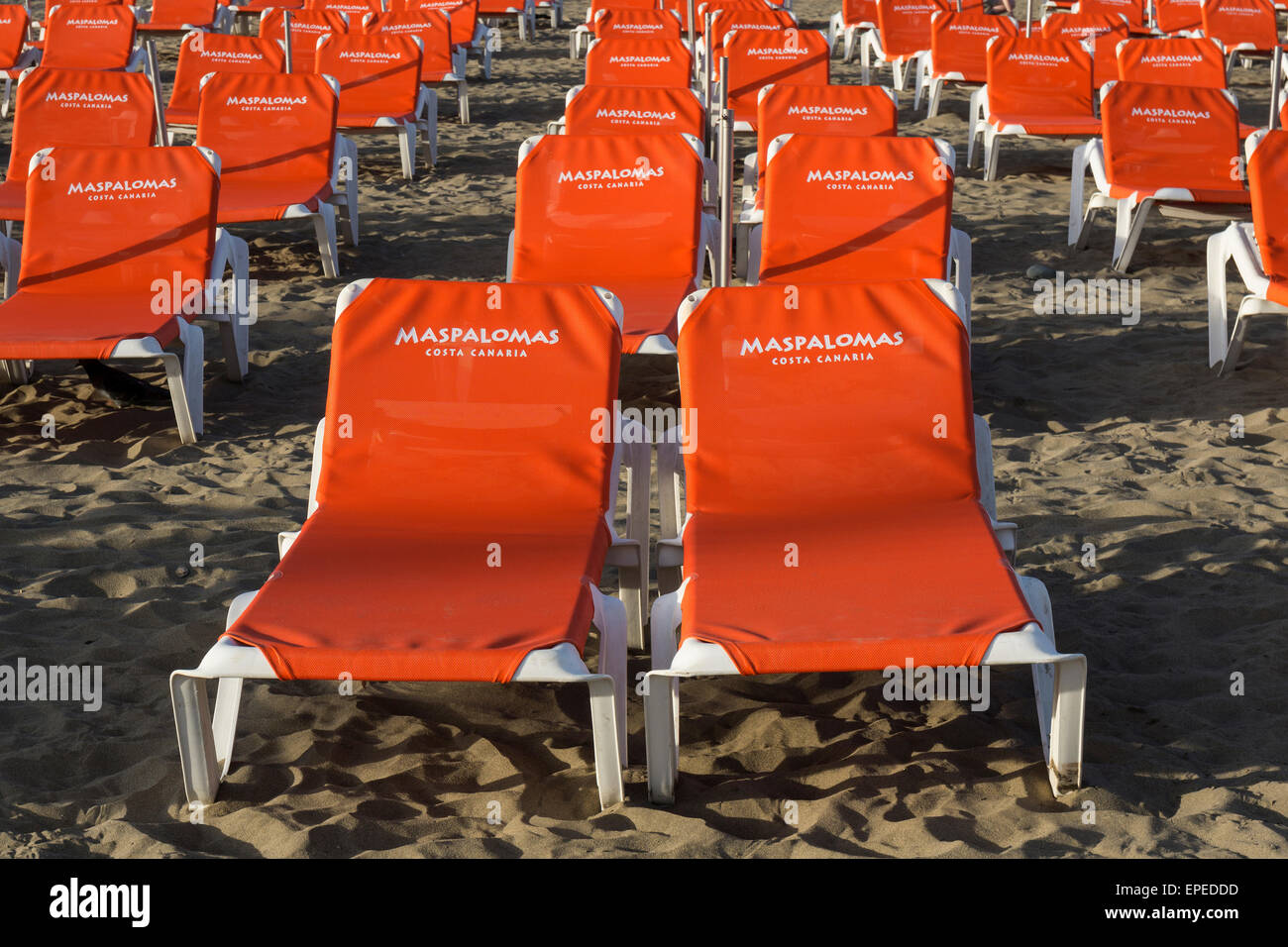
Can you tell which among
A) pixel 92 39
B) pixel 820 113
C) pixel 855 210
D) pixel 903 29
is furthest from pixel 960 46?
pixel 92 39

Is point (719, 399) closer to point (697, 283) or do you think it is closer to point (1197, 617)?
point (1197, 617)

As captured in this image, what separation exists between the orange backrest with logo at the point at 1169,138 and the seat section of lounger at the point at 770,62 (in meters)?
2.45

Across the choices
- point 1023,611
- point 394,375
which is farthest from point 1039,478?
point 394,375

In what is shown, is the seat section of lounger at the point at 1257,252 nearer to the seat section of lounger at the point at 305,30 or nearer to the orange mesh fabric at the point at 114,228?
the orange mesh fabric at the point at 114,228

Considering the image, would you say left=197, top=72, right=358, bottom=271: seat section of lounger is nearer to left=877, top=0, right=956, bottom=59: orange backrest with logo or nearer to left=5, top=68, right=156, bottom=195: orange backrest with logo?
left=5, top=68, right=156, bottom=195: orange backrest with logo

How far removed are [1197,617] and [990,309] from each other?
131 inches

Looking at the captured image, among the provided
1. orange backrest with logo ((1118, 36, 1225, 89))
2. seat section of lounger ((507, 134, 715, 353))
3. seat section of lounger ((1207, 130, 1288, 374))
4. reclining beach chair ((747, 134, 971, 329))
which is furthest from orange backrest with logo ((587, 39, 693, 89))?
seat section of lounger ((1207, 130, 1288, 374))

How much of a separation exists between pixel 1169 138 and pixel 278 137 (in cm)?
487

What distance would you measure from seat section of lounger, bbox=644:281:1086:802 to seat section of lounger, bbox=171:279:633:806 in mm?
239

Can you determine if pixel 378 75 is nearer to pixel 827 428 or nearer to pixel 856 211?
pixel 856 211

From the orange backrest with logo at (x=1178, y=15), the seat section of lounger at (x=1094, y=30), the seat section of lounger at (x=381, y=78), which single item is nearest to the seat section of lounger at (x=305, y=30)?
the seat section of lounger at (x=381, y=78)

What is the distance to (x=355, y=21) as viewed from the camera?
1247 cm

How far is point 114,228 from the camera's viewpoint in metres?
5.77

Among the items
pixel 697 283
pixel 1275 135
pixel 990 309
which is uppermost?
pixel 1275 135
